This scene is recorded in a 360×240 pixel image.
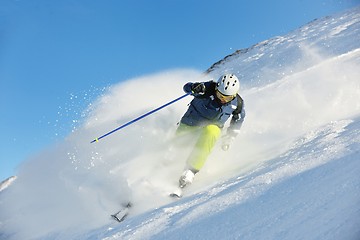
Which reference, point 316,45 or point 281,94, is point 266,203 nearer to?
point 281,94

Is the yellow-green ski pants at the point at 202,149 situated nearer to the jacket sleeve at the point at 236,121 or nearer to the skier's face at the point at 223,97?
the skier's face at the point at 223,97

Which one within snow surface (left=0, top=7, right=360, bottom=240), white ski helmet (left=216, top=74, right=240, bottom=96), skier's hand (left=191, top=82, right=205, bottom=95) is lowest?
snow surface (left=0, top=7, right=360, bottom=240)

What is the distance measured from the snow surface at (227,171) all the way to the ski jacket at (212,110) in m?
0.60

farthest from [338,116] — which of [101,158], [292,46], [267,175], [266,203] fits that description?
[292,46]

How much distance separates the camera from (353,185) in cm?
264

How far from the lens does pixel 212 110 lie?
20.9 feet

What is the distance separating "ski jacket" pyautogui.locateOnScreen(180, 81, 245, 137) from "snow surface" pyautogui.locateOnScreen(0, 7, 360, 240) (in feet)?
1.98

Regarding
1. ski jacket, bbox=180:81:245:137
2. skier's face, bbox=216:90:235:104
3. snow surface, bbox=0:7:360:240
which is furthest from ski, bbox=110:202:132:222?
skier's face, bbox=216:90:235:104

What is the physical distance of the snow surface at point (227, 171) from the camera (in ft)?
9.35

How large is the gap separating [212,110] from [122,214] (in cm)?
234

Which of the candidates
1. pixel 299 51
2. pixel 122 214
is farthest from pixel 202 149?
pixel 299 51

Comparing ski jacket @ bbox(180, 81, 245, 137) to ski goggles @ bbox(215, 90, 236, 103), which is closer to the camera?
ski goggles @ bbox(215, 90, 236, 103)

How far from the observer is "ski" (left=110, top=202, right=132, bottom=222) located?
5.12 metres

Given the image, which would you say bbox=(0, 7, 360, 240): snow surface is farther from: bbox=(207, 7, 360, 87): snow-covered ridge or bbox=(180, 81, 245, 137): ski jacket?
bbox=(180, 81, 245, 137): ski jacket
